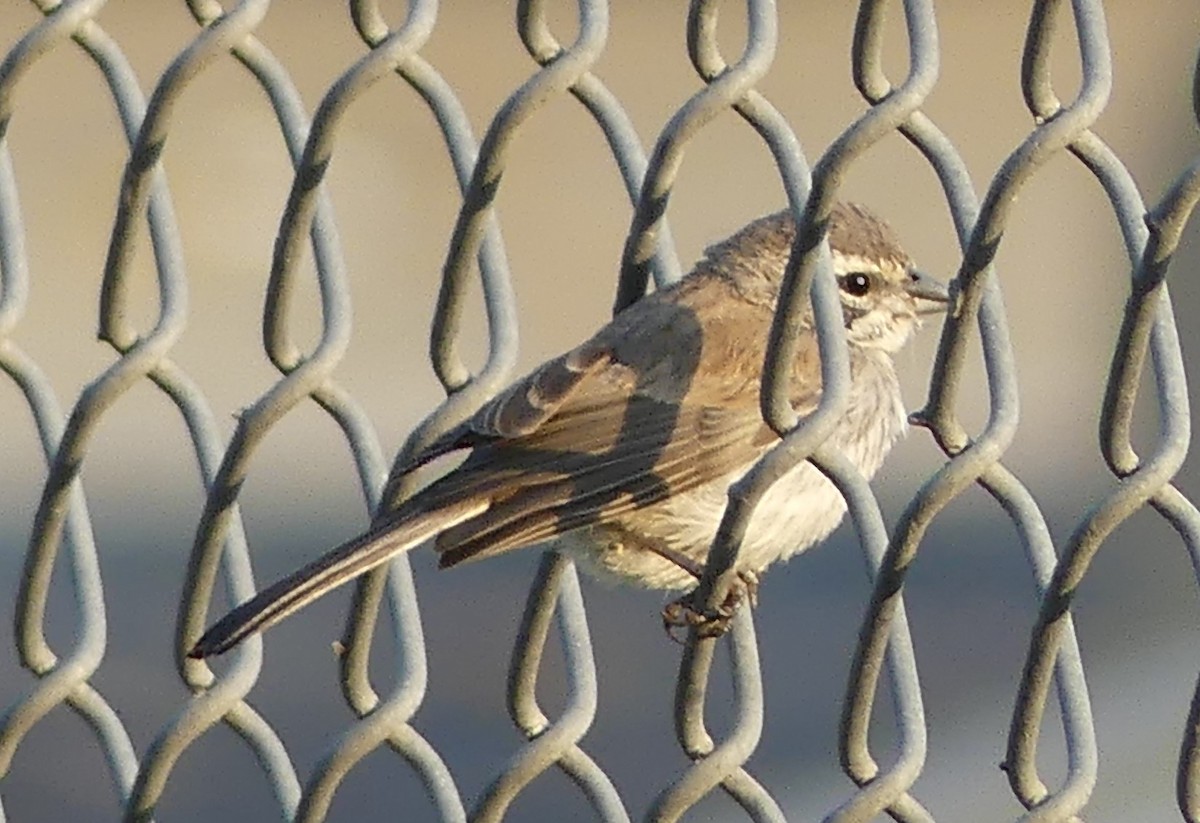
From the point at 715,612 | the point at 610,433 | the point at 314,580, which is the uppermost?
the point at 610,433

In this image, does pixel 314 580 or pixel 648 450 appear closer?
pixel 314 580

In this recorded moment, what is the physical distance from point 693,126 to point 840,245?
2280 millimetres

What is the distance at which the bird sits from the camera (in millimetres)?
3547

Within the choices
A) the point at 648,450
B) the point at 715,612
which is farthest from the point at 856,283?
the point at 715,612

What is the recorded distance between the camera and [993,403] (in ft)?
9.04

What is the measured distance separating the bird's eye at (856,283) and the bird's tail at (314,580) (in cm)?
199

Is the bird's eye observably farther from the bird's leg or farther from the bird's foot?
the bird's foot

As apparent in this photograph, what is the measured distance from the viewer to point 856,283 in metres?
5.12

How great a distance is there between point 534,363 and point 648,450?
9.57m

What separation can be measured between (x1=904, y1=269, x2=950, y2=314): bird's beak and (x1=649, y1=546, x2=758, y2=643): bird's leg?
3.57 feet

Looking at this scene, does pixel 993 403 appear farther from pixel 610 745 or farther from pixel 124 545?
pixel 124 545

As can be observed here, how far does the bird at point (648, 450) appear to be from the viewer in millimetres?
3547

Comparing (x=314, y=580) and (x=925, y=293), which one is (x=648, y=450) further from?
(x=925, y=293)

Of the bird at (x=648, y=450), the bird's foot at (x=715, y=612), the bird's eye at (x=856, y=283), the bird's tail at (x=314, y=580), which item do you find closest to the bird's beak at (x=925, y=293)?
the bird's eye at (x=856, y=283)
